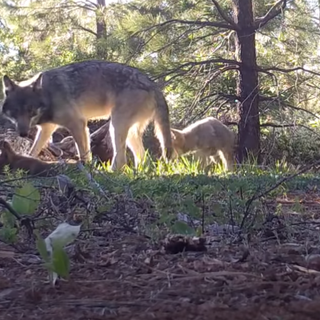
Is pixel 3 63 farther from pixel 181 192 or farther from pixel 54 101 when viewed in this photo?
pixel 181 192

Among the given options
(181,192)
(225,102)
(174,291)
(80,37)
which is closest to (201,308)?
(174,291)

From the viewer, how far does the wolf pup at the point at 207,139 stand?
1428cm

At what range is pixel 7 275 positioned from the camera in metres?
2.71

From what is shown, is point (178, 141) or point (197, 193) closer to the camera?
point (197, 193)

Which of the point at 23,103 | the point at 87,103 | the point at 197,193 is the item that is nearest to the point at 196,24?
the point at 87,103

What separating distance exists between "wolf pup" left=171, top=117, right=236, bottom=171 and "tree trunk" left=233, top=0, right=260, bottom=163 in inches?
51.3

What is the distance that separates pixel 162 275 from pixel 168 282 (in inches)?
4.5

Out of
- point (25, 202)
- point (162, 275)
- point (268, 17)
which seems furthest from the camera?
point (268, 17)

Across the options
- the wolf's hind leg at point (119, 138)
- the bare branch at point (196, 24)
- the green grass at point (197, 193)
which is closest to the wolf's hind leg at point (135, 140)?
the wolf's hind leg at point (119, 138)

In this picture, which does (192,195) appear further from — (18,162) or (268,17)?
(268,17)

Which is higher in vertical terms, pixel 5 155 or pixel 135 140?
pixel 5 155

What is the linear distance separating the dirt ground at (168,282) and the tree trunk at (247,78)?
31.3 ft

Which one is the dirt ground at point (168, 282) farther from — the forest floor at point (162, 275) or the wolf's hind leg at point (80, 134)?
the wolf's hind leg at point (80, 134)

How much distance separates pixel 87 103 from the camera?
1129 cm
